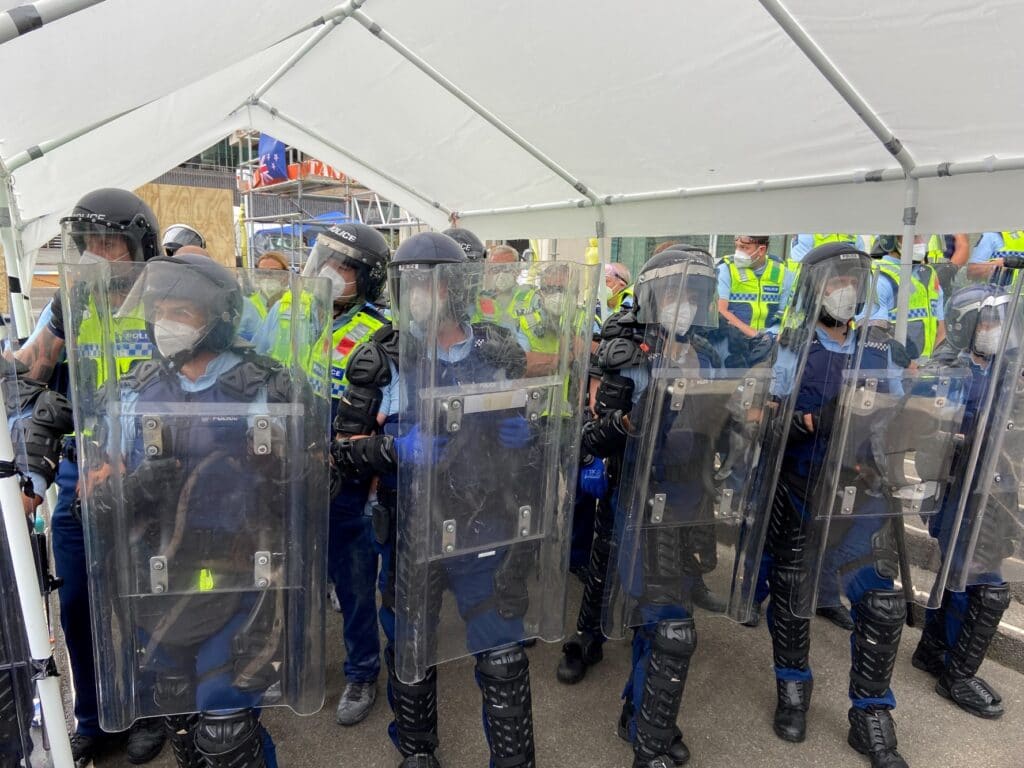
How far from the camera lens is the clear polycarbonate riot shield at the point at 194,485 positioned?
146 centimetres

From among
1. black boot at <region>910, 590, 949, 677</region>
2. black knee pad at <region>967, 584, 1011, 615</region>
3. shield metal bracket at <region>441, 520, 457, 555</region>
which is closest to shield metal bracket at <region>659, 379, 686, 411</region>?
shield metal bracket at <region>441, 520, 457, 555</region>

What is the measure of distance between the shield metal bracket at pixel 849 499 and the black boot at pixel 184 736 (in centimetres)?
214

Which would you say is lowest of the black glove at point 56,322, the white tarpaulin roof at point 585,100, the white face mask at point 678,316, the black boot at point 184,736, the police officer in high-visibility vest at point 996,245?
the black boot at point 184,736

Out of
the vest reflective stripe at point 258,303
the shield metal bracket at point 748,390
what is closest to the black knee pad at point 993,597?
the shield metal bracket at point 748,390

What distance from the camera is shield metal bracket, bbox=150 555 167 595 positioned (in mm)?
1524

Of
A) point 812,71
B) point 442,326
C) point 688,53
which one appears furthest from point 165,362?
point 812,71

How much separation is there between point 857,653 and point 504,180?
4.38 meters

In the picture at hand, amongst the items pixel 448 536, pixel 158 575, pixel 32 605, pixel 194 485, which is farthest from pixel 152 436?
pixel 448 536

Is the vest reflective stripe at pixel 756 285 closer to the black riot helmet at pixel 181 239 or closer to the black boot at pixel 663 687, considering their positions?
the black boot at pixel 663 687

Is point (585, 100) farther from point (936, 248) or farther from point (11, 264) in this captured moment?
point (936, 248)

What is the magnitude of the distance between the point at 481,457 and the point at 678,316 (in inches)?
29.8

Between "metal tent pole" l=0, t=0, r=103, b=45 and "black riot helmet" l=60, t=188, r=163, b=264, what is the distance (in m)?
1.11

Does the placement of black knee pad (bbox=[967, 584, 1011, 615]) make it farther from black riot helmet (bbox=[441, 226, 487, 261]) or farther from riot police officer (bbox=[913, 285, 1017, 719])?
black riot helmet (bbox=[441, 226, 487, 261])

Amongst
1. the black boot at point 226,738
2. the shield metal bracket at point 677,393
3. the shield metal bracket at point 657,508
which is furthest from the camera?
the shield metal bracket at point 657,508
